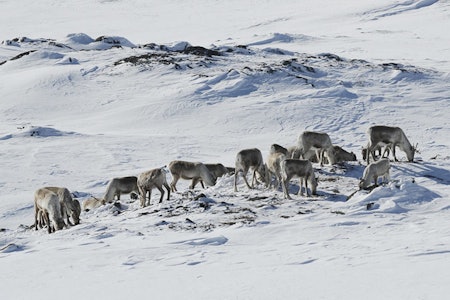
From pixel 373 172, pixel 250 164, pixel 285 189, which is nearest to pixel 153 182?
pixel 250 164

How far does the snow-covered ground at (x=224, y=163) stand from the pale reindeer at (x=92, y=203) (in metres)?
1.08

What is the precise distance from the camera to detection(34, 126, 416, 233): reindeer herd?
15.4m

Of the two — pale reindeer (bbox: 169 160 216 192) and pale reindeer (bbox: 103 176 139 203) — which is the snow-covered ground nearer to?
pale reindeer (bbox: 169 160 216 192)

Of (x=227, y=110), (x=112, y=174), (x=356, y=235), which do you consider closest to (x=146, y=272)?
(x=356, y=235)

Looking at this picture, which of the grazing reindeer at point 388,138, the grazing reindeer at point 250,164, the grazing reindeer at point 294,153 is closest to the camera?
the grazing reindeer at point 250,164

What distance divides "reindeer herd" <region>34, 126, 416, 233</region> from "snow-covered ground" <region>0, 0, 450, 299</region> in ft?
1.59

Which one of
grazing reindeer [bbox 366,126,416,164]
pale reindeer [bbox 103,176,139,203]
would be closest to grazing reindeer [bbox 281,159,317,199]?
grazing reindeer [bbox 366,126,416,164]

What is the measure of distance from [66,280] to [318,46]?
57983mm

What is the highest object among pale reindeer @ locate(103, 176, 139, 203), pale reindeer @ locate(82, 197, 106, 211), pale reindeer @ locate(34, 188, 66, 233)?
pale reindeer @ locate(34, 188, 66, 233)

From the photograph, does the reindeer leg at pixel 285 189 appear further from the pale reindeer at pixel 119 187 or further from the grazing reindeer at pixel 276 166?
the pale reindeer at pixel 119 187

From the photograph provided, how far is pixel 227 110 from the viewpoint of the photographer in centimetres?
3472

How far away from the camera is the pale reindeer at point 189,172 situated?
18375 mm

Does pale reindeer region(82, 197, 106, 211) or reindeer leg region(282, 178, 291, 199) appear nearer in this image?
reindeer leg region(282, 178, 291, 199)

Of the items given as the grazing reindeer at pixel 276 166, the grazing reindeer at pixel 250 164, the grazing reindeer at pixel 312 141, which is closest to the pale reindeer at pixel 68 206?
the grazing reindeer at pixel 250 164
